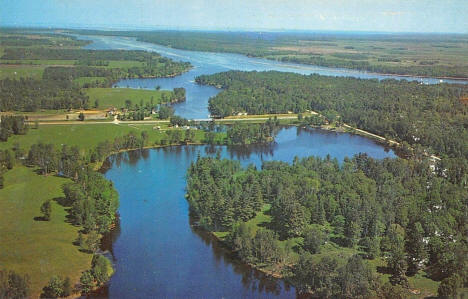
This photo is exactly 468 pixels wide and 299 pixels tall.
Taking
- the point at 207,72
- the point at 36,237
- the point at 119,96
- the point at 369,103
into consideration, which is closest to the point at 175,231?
the point at 36,237

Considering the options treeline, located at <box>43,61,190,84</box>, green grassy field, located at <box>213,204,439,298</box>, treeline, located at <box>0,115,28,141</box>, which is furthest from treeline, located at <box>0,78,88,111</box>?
green grassy field, located at <box>213,204,439,298</box>

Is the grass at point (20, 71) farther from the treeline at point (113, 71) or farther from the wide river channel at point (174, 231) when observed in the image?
the wide river channel at point (174, 231)

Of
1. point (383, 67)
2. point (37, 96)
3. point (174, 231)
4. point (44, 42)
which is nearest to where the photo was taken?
point (174, 231)

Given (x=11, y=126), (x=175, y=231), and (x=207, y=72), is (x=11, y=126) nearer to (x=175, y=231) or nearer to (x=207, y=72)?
(x=175, y=231)

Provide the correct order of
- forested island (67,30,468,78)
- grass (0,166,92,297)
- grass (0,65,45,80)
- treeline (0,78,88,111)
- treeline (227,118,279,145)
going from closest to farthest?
grass (0,166,92,297), treeline (227,118,279,145), grass (0,65,45,80), treeline (0,78,88,111), forested island (67,30,468,78)

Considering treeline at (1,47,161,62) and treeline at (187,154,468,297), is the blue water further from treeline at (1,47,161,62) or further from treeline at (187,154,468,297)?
treeline at (187,154,468,297)

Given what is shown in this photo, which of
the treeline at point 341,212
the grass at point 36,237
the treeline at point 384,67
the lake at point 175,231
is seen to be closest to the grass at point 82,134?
the lake at point 175,231
